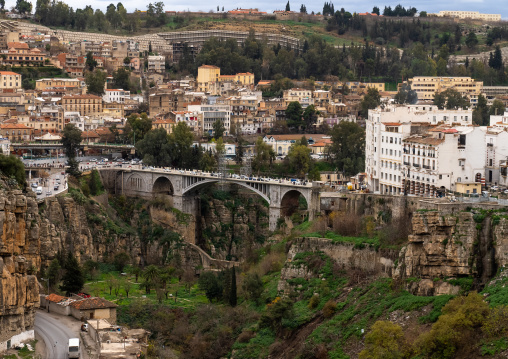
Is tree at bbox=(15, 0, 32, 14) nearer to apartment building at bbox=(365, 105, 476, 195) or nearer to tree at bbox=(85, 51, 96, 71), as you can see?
tree at bbox=(85, 51, 96, 71)

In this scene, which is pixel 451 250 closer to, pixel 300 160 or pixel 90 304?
pixel 90 304

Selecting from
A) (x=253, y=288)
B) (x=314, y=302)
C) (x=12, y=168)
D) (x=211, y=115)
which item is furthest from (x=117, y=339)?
(x=211, y=115)

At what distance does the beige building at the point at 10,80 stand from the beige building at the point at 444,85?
3978 centimetres

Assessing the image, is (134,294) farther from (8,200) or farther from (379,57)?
(379,57)

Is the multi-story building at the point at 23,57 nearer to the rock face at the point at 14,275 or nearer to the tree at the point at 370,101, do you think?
the tree at the point at 370,101

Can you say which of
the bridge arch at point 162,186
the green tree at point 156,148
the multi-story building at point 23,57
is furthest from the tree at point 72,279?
the multi-story building at point 23,57

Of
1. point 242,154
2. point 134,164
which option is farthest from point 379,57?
point 134,164

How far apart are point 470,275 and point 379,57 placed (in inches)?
3387

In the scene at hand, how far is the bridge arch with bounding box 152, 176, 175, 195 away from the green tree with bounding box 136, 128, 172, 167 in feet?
11.1

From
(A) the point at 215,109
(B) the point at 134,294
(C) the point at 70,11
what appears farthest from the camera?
(C) the point at 70,11

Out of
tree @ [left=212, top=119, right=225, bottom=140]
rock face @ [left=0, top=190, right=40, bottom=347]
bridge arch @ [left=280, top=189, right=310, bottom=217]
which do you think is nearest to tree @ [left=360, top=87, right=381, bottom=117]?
tree @ [left=212, top=119, right=225, bottom=140]

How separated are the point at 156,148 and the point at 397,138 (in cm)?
2840

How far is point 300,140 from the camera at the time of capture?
89.4 meters

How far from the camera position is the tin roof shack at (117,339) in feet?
137
